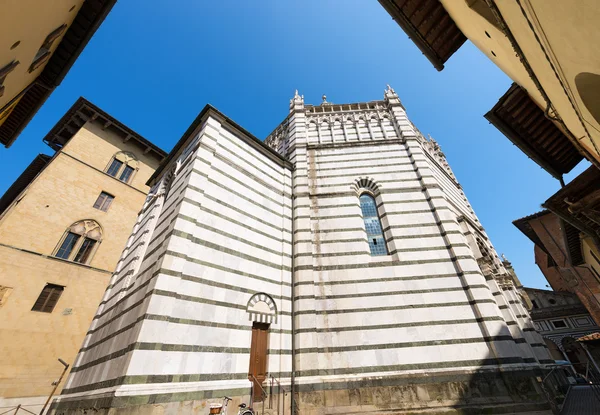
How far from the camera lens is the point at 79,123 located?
17938mm

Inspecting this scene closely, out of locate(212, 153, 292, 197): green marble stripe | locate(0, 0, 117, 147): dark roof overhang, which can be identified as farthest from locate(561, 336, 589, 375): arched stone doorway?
locate(0, 0, 117, 147): dark roof overhang

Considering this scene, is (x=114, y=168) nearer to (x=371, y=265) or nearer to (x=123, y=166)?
(x=123, y=166)

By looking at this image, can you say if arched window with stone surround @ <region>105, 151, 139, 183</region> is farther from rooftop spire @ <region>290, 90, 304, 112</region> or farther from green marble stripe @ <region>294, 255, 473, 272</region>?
green marble stripe @ <region>294, 255, 473, 272</region>

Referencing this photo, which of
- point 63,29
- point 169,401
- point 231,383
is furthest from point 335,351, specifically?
point 63,29

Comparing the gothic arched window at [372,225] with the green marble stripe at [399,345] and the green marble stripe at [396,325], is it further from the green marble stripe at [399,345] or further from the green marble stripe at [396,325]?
the green marble stripe at [399,345]

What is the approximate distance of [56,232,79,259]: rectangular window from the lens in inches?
542

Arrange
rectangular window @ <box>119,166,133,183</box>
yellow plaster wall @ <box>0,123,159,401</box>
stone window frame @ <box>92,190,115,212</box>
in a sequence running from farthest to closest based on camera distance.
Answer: rectangular window @ <box>119,166,133,183</box> < stone window frame @ <box>92,190,115,212</box> < yellow plaster wall @ <box>0,123,159,401</box>

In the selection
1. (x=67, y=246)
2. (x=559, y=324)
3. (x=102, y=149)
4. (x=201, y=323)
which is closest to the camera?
(x=201, y=323)

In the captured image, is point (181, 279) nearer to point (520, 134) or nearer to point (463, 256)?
point (463, 256)

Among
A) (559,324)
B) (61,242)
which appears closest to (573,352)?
(559,324)

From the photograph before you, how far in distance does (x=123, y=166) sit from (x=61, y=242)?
6918mm

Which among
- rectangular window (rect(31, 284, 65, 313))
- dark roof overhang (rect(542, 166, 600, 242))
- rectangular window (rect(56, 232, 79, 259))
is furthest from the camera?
rectangular window (rect(56, 232, 79, 259))

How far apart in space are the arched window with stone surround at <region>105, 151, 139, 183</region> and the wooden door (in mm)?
16377

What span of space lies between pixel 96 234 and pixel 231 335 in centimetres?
1355
